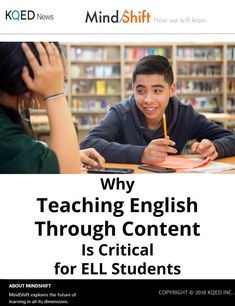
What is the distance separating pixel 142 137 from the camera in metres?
1.16

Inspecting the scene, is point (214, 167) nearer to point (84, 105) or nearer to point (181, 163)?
point (181, 163)

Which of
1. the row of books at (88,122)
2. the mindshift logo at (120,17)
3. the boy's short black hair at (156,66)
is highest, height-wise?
the mindshift logo at (120,17)

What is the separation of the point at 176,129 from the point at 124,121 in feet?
0.57

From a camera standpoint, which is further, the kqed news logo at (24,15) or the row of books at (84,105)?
the row of books at (84,105)

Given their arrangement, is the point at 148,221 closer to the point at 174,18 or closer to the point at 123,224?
the point at 123,224

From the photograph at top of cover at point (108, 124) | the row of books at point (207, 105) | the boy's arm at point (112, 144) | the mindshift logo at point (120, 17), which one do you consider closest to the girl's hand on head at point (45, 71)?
the photograph at top of cover at point (108, 124)

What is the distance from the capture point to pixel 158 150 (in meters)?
1.13

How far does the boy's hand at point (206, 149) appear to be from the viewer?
122 centimetres

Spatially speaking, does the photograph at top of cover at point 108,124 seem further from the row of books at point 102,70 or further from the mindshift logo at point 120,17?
the row of books at point 102,70

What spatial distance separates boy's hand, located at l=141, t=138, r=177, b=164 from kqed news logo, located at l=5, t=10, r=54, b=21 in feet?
1.40

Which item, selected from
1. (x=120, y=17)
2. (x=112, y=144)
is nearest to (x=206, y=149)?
(x=112, y=144)

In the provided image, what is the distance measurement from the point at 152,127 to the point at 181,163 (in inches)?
5.5

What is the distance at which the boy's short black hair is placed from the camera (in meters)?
1.14

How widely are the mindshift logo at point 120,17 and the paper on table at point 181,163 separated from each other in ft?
1.22
